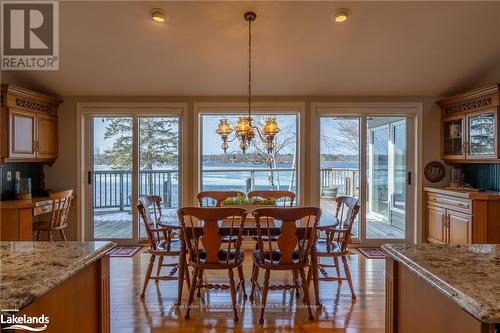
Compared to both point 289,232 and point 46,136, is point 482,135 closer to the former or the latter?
point 289,232

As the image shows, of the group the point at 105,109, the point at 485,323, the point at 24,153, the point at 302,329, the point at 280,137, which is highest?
the point at 105,109

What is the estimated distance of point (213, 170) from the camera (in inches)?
188

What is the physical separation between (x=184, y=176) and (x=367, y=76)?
2996 mm

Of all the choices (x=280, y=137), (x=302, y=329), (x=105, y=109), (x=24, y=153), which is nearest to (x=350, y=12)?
(x=280, y=137)

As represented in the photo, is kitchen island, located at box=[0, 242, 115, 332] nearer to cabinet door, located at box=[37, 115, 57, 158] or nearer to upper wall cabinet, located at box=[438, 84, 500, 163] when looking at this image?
cabinet door, located at box=[37, 115, 57, 158]

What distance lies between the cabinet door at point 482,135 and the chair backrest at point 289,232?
2777 mm

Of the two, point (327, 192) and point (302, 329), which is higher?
point (327, 192)

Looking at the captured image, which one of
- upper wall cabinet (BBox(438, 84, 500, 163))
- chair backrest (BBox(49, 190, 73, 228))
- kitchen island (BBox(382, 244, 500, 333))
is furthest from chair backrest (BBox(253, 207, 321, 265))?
upper wall cabinet (BBox(438, 84, 500, 163))

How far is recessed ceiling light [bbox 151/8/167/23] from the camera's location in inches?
120

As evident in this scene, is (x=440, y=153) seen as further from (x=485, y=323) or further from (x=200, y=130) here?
(x=485, y=323)

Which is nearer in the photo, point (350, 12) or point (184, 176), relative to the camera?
point (350, 12)

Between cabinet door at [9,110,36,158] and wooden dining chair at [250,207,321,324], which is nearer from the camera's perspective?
wooden dining chair at [250,207,321,324]

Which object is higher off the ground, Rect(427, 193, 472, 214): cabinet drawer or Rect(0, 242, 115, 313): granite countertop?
Rect(0, 242, 115, 313): granite countertop

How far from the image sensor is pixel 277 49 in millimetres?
3648
